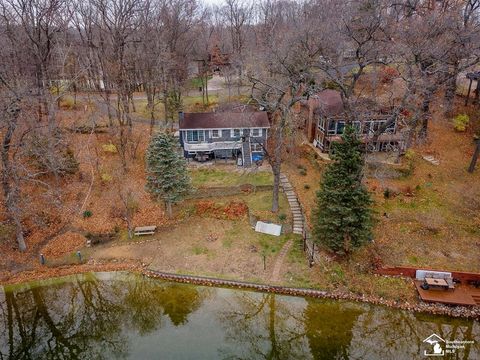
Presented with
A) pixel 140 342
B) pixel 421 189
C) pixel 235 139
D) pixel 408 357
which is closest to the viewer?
pixel 408 357

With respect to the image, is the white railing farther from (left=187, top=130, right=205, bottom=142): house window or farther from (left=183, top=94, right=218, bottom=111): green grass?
(left=183, top=94, right=218, bottom=111): green grass

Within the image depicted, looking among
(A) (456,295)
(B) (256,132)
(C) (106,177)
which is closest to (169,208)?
(C) (106,177)

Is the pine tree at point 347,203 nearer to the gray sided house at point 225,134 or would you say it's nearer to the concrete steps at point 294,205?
the concrete steps at point 294,205

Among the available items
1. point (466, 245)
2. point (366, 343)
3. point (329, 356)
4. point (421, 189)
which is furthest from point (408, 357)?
point (421, 189)

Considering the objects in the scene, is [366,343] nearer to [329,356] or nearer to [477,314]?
[329,356]

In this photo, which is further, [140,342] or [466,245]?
[466,245]

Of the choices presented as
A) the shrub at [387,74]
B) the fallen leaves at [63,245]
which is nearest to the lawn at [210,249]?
the fallen leaves at [63,245]

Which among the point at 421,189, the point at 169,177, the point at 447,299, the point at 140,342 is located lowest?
the point at 140,342
